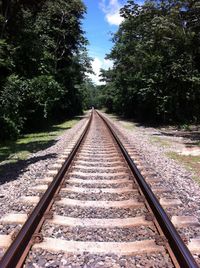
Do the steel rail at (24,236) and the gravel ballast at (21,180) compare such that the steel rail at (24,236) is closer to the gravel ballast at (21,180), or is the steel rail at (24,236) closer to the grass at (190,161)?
the gravel ballast at (21,180)

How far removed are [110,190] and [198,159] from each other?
218 inches

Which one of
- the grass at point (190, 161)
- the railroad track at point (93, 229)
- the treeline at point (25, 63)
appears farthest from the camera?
the treeline at point (25, 63)

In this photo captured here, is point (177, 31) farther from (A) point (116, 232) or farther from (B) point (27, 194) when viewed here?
(A) point (116, 232)

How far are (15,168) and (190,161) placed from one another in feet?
16.7

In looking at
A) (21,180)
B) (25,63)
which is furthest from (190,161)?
(25,63)

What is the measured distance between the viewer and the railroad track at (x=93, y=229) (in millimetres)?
4207

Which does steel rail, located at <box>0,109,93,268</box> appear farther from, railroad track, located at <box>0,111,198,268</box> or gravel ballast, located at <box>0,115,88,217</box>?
gravel ballast, located at <box>0,115,88,217</box>

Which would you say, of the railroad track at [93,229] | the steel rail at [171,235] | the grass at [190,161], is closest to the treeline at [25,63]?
the grass at [190,161]

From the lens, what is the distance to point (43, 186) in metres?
7.23

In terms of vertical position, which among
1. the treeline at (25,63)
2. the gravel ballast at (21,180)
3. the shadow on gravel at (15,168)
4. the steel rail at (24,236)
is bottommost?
the shadow on gravel at (15,168)

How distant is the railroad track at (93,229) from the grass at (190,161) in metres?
2.41

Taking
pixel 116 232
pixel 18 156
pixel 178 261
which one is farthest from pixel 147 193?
pixel 18 156

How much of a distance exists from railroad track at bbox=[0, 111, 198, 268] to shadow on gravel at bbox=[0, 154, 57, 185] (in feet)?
4.61

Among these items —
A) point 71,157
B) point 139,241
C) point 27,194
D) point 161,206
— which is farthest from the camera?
point 71,157
